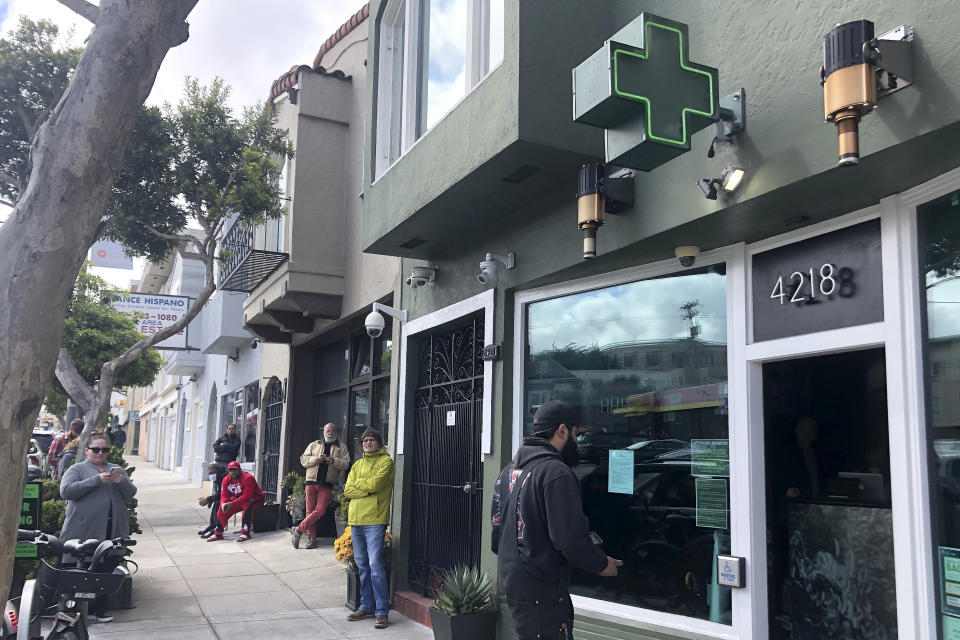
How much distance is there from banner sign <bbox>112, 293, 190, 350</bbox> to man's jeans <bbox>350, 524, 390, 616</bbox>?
14.8m

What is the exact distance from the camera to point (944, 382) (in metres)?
3.91

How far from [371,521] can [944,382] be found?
17.7 feet

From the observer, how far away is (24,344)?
371 cm

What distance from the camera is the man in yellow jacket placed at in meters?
7.83

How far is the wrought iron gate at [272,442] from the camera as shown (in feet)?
48.5

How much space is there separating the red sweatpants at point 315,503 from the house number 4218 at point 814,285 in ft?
26.3

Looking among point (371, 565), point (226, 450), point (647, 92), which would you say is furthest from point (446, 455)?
point (226, 450)

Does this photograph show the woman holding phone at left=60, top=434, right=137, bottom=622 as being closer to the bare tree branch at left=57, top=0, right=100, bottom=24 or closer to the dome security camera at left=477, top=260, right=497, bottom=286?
the dome security camera at left=477, top=260, right=497, bottom=286

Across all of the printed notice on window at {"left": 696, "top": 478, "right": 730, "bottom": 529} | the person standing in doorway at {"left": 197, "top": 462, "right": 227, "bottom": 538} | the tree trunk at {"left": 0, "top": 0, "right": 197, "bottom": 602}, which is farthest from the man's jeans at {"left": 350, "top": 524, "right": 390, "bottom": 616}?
the person standing in doorway at {"left": 197, "top": 462, "right": 227, "bottom": 538}

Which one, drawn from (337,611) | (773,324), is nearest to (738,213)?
(773,324)

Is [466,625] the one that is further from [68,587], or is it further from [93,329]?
[93,329]

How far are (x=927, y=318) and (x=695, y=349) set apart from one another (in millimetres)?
1623

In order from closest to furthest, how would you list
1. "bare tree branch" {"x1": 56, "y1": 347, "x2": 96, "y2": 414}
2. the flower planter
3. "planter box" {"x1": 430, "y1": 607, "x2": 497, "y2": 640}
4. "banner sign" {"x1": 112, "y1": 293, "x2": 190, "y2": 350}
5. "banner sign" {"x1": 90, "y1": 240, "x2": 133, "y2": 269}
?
"planter box" {"x1": 430, "y1": 607, "x2": 497, "y2": 640}, the flower planter, "bare tree branch" {"x1": 56, "y1": 347, "x2": 96, "y2": 414}, "banner sign" {"x1": 112, "y1": 293, "x2": 190, "y2": 350}, "banner sign" {"x1": 90, "y1": 240, "x2": 133, "y2": 269}

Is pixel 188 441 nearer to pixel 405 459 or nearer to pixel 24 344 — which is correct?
pixel 405 459
